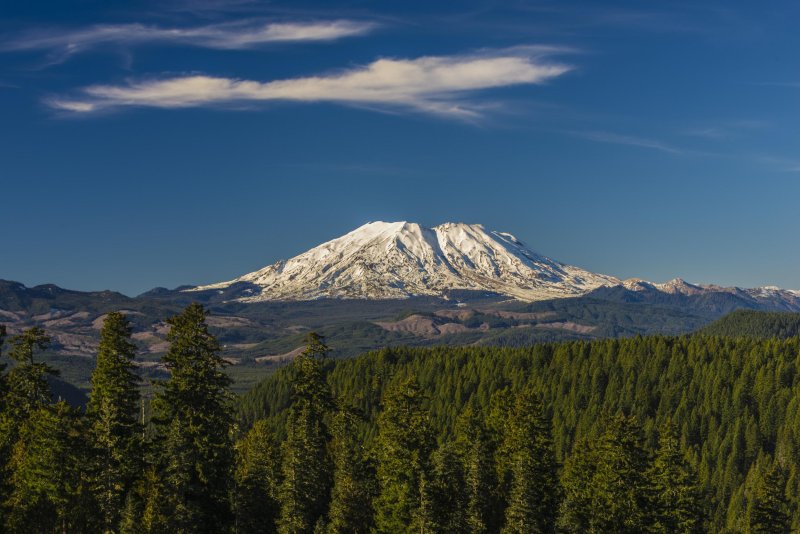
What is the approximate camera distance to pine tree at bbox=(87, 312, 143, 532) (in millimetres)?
62344

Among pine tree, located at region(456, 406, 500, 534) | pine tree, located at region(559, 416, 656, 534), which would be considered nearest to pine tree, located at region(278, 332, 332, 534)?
pine tree, located at region(456, 406, 500, 534)

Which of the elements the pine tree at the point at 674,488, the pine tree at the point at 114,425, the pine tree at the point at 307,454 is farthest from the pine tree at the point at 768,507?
the pine tree at the point at 114,425

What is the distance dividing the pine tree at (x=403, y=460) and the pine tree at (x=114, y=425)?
19.2 m

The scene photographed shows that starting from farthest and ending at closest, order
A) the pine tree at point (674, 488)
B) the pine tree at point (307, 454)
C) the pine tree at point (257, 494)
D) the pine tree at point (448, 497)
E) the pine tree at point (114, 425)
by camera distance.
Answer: the pine tree at point (674, 488) < the pine tree at point (307, 454) < the pine tree at point (257, 494) < the pine tree at point (448, 497) < the pine tree at point (114, 425)

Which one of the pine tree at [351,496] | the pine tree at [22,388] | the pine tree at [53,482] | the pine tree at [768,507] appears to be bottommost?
the pine tree at [768,507]

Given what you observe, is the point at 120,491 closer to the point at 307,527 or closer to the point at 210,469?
the point at 210,469

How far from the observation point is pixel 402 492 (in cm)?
6931

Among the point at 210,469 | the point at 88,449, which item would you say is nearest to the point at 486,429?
the point at 210,469

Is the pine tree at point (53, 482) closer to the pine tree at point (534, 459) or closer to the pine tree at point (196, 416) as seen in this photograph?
the pine tree at point (196, 416)

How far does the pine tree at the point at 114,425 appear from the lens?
62.3 meters

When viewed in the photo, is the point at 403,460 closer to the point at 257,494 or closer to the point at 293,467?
the point at 293,467

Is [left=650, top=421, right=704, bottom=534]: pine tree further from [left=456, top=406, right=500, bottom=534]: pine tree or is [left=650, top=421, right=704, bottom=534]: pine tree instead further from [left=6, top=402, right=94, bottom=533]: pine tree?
[left=6, top=402, right=94, bottom=533]: pine tree

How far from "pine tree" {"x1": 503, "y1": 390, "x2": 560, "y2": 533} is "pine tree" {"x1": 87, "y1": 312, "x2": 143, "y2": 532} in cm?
2943

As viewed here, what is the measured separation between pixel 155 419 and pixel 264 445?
2015 cm
